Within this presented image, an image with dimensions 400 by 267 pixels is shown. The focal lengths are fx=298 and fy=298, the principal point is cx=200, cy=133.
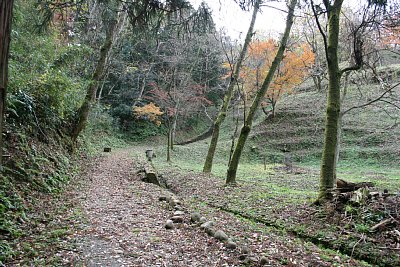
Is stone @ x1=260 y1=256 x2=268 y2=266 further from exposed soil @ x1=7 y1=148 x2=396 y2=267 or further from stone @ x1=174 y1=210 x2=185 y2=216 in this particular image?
stone @ x1=174 y1=210 x2=185 y2=216

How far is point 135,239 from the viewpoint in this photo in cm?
434

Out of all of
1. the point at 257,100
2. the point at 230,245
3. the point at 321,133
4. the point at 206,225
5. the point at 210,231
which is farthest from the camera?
the point at 321,133

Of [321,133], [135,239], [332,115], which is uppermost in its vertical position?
[321,133]

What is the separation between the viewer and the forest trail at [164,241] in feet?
12.1

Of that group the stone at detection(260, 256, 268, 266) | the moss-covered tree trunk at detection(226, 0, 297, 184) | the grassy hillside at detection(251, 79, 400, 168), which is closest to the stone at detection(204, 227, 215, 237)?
the stone at detection(260, 256, 268, 266)

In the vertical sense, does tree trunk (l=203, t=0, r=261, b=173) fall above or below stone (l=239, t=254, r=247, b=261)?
above

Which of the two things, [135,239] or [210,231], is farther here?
[210,231]

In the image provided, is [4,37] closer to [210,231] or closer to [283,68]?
[210,231]

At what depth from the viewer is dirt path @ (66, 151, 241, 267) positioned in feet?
12.1

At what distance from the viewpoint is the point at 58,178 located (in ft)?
22.7

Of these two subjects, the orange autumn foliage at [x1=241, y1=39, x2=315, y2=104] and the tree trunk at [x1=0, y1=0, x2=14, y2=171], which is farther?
the orange autumn foliage at [x1=241, y1=39, x2=315, y2=104]

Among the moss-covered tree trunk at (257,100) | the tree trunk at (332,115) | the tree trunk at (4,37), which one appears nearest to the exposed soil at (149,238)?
the tree trunk at (332,115)

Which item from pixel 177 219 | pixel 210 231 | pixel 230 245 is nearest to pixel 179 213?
pixel 177 219

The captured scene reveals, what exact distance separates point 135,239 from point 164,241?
422 mm
